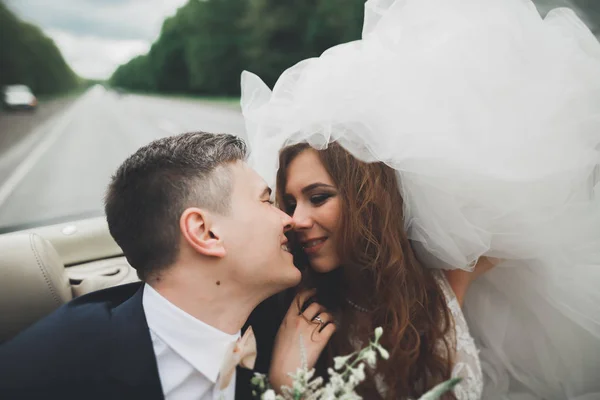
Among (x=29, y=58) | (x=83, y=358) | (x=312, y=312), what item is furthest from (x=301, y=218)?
(x=29, y=58)

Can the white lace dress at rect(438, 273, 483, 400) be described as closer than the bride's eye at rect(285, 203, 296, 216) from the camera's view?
Yes

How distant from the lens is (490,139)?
69.6 inches

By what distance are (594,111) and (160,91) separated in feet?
180

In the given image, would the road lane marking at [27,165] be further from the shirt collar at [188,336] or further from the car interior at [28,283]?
the shirt collar at [188,336]

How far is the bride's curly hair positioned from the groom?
0.89 ft

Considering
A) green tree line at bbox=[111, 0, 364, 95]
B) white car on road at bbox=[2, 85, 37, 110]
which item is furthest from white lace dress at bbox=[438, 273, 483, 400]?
green tree line at bbox=[111, 0, 364, 95]

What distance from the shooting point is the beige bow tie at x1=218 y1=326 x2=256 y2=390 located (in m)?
1.56

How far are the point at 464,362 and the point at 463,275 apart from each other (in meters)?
0.38

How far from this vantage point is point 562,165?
1850mm

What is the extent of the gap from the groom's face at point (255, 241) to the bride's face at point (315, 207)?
162 mm

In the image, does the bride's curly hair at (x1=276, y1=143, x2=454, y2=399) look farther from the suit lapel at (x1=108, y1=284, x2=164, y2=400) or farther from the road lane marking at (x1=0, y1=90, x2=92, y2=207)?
the road lane marking at (x1=0, y1=90, x2=92, y2=207)

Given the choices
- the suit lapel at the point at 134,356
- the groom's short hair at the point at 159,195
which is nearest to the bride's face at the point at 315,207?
the groom's short hair at the point at 159,195

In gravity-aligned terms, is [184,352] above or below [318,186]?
below

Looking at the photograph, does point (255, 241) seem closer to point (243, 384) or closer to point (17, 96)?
point (243, 384)
